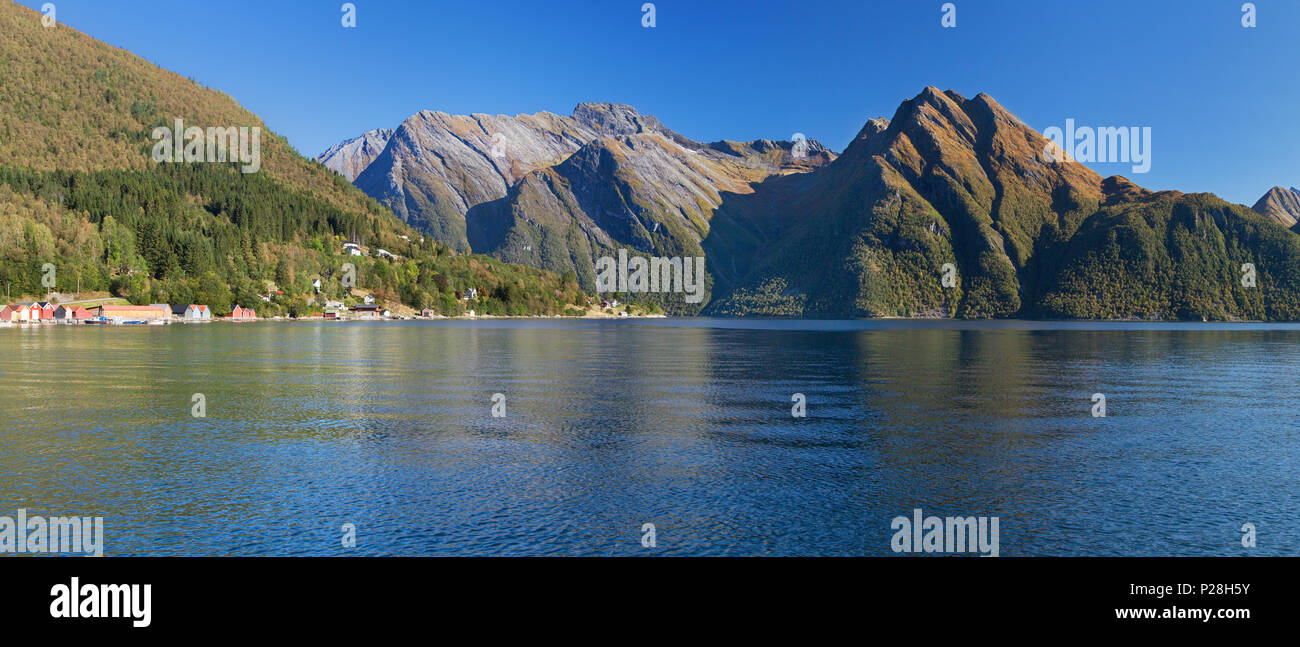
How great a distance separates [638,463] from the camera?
31781mm

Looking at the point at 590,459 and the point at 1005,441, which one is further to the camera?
the point at 1005,441

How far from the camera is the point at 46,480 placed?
27641mm

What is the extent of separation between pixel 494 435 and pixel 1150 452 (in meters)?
32.3

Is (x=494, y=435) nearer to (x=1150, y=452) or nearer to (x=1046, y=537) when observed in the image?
(x=1046, y=537)

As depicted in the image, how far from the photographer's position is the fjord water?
22188mm

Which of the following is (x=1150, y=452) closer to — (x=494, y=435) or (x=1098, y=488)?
(x=1098, y=488)

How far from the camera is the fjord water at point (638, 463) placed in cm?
2219

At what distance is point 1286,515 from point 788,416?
79.5 feet

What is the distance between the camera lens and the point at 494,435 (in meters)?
38.0

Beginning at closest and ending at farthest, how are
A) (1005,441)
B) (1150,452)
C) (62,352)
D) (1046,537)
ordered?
1. (1046,537)
2. (1150,452)
3. (1005,441)
4. (62,352)
